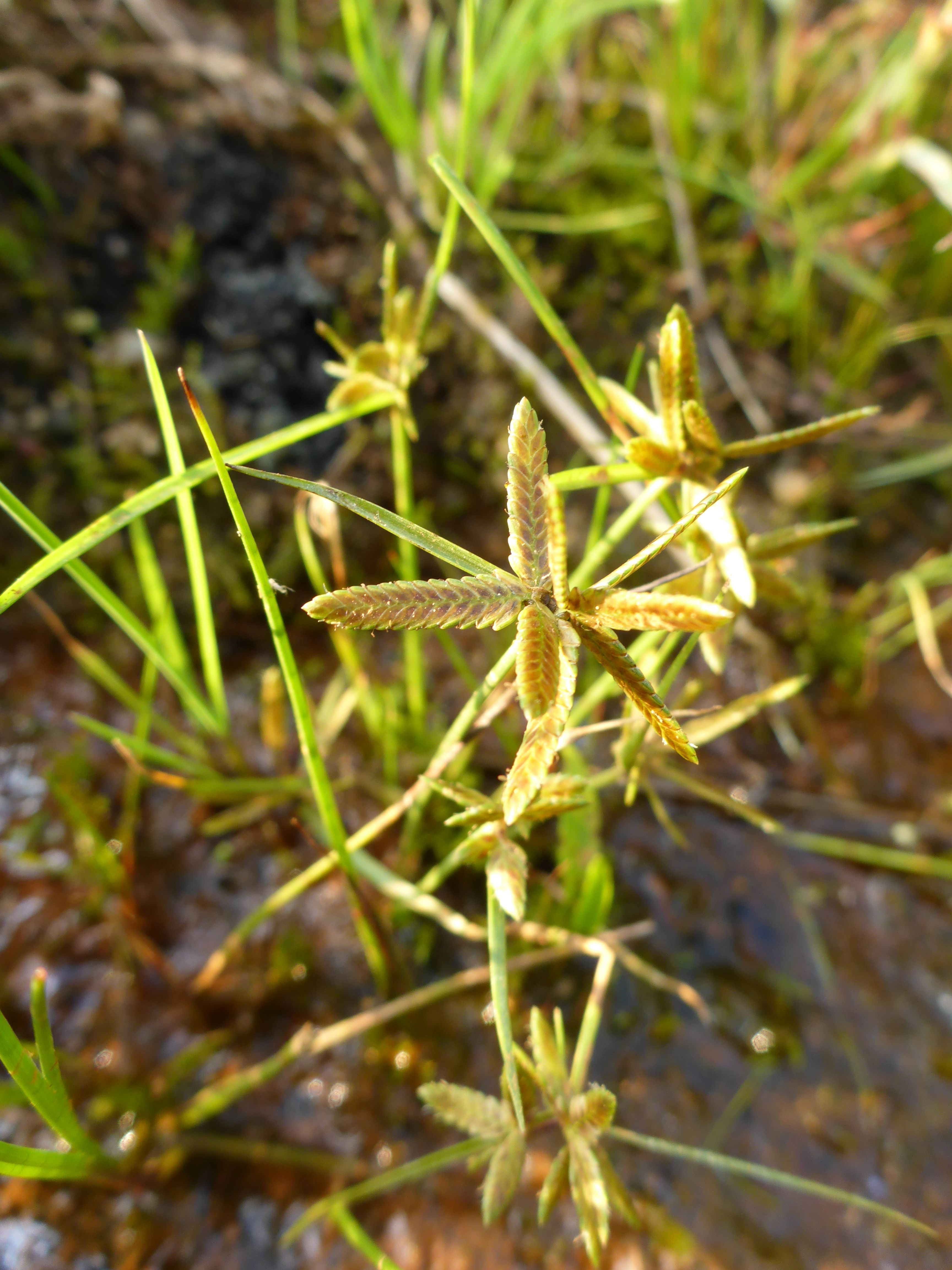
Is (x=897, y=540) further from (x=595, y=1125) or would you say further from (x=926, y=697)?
(x=595, y=1125)

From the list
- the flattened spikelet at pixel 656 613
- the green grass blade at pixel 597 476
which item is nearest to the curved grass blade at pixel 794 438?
the green grass blade at pixel 597 476

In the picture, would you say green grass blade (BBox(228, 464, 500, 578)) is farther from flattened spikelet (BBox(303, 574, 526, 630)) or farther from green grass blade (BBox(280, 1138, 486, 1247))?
green grass blade (BBox(280, 1138, 486, 1247))

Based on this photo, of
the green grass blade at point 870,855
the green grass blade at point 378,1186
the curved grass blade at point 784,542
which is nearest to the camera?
the curved grass blade at point 784,542

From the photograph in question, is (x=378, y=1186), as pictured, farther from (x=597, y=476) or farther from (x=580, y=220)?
(x=580, y=220)

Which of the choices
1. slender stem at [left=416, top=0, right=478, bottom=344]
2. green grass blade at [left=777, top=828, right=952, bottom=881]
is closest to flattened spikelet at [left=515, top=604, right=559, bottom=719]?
slender stem at [left=416, top=0, right=478, bottom=344]

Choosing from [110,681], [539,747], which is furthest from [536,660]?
[110,681]

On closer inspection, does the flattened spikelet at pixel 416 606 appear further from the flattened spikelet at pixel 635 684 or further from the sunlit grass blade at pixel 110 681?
the sunlit grass blade at pixel 110 681
